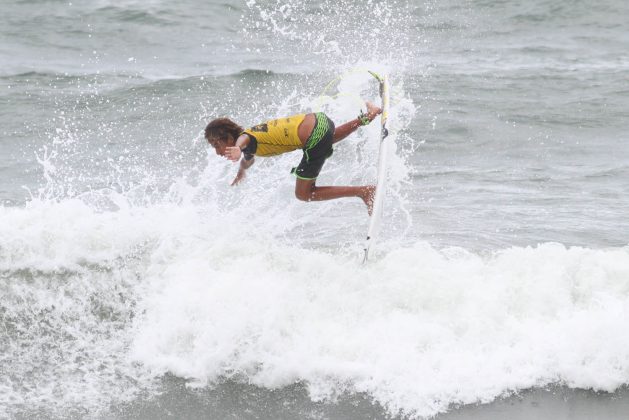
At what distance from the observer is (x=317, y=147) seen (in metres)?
7.18

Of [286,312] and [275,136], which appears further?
[275,136]

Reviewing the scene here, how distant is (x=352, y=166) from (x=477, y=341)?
216 inches

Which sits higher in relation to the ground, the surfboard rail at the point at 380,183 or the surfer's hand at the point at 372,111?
the surfer's hand at the point at 372,111

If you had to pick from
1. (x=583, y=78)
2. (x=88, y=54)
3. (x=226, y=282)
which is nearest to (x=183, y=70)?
(x=88, y=54)

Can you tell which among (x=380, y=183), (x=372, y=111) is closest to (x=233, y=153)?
(x=380, y=183)

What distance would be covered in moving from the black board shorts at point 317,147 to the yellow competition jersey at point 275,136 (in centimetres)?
13

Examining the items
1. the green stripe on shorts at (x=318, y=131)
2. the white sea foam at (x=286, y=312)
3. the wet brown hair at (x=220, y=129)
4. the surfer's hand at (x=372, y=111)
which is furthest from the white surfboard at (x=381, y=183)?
the wet brown hair at (x=220, y=129)

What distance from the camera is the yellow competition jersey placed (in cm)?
684

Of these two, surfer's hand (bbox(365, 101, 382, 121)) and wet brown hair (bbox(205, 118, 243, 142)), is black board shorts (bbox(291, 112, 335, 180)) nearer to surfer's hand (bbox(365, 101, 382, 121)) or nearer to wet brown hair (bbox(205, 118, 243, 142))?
surfer's hand (bbox(365, 101, 382, 121))

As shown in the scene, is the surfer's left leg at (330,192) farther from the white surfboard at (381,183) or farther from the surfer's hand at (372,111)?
the surfer's hand at (372,111)

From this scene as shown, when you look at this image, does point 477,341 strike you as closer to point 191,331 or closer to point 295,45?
point 191,331

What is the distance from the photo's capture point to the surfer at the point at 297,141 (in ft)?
21.6

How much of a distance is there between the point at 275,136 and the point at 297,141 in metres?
0.23

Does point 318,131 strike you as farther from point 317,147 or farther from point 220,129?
point 220,129
